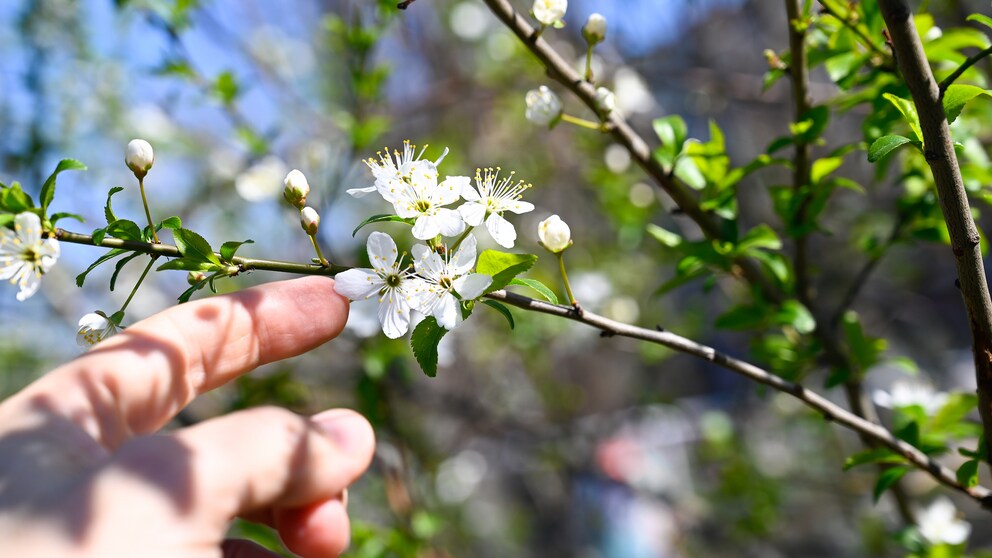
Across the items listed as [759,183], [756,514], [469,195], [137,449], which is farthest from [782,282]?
[759,183]

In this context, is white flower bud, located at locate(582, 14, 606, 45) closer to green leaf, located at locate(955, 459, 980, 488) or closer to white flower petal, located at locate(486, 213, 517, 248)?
white flower petal, located at locate(486, 213, 517, 248)

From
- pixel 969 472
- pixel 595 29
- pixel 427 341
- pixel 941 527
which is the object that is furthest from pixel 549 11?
pixel 941 527

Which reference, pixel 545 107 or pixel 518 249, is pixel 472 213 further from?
pixel 518 249

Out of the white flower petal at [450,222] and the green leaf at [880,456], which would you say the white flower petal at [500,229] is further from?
the green leaf at [880,456]

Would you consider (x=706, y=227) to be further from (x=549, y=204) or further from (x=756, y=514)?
(x=549, y=204)

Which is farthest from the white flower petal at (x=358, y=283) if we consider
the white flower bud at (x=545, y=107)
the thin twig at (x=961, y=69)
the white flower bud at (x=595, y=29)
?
the thin twig at (x=961, y=69)
